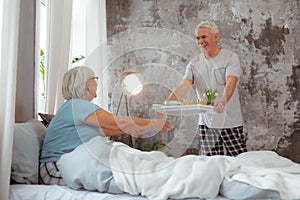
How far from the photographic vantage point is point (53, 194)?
5.16ft

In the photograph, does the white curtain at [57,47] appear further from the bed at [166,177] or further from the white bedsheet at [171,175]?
the white bedsheet at [171,175]

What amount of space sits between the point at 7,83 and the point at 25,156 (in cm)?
39

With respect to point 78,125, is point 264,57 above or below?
above

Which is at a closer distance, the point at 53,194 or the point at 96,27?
the point at 53,194

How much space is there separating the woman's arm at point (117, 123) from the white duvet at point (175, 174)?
0.09 m

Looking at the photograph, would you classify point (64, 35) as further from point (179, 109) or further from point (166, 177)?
point (166, 177)

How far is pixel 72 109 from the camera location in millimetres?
1782

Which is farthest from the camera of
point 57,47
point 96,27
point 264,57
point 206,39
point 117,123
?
point 264,57

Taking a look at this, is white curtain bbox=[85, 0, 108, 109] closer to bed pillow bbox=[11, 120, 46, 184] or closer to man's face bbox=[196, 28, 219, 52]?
bed pillow bbox=[11, 120, 46, 184]

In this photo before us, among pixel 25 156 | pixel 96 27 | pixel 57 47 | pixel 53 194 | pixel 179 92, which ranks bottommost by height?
pixel 53 194

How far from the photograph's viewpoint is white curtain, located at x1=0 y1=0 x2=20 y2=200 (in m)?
1.52

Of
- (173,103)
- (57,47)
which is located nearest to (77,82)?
(173,103)

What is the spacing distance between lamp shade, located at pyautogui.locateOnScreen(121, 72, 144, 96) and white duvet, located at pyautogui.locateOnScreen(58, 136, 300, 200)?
0.29 metres

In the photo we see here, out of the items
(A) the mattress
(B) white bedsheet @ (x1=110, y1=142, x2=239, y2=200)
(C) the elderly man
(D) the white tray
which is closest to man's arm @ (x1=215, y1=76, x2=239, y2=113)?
(C) the elderly man
